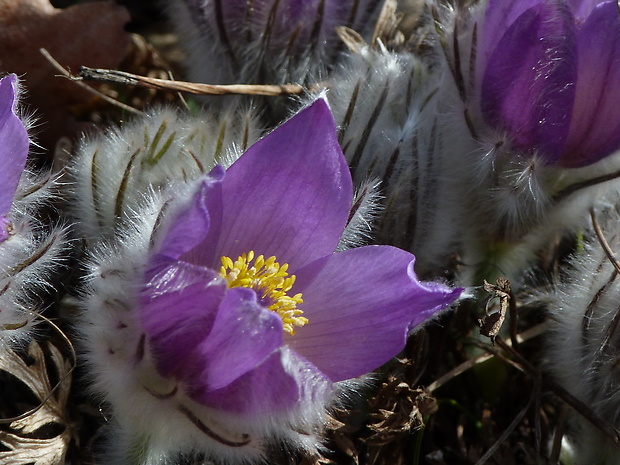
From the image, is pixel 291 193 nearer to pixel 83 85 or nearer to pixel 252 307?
pixel 252 307

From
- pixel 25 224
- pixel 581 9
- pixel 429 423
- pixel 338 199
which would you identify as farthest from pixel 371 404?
pixel 581 9

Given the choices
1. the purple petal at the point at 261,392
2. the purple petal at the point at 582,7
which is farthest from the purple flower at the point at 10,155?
the purple petal at the point at 582,7

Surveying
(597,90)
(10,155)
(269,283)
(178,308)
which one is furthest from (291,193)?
(597,90)

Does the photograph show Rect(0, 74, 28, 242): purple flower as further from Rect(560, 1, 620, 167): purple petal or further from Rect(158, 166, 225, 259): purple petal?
Rect(560, 1, 620, 167): purple petal

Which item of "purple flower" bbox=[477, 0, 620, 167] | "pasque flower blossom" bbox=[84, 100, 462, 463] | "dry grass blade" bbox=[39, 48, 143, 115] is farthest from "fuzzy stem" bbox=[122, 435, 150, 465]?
"purple flower" bbox=[477, 0, 620, 167]

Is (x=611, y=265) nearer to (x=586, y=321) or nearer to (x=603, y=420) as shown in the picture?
(x=586, y=321)

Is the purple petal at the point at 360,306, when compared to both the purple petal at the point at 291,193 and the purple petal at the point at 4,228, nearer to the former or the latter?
the purple petal at the point at 291,193

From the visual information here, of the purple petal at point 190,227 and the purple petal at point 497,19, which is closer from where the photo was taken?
the purple petal at point 190,227
